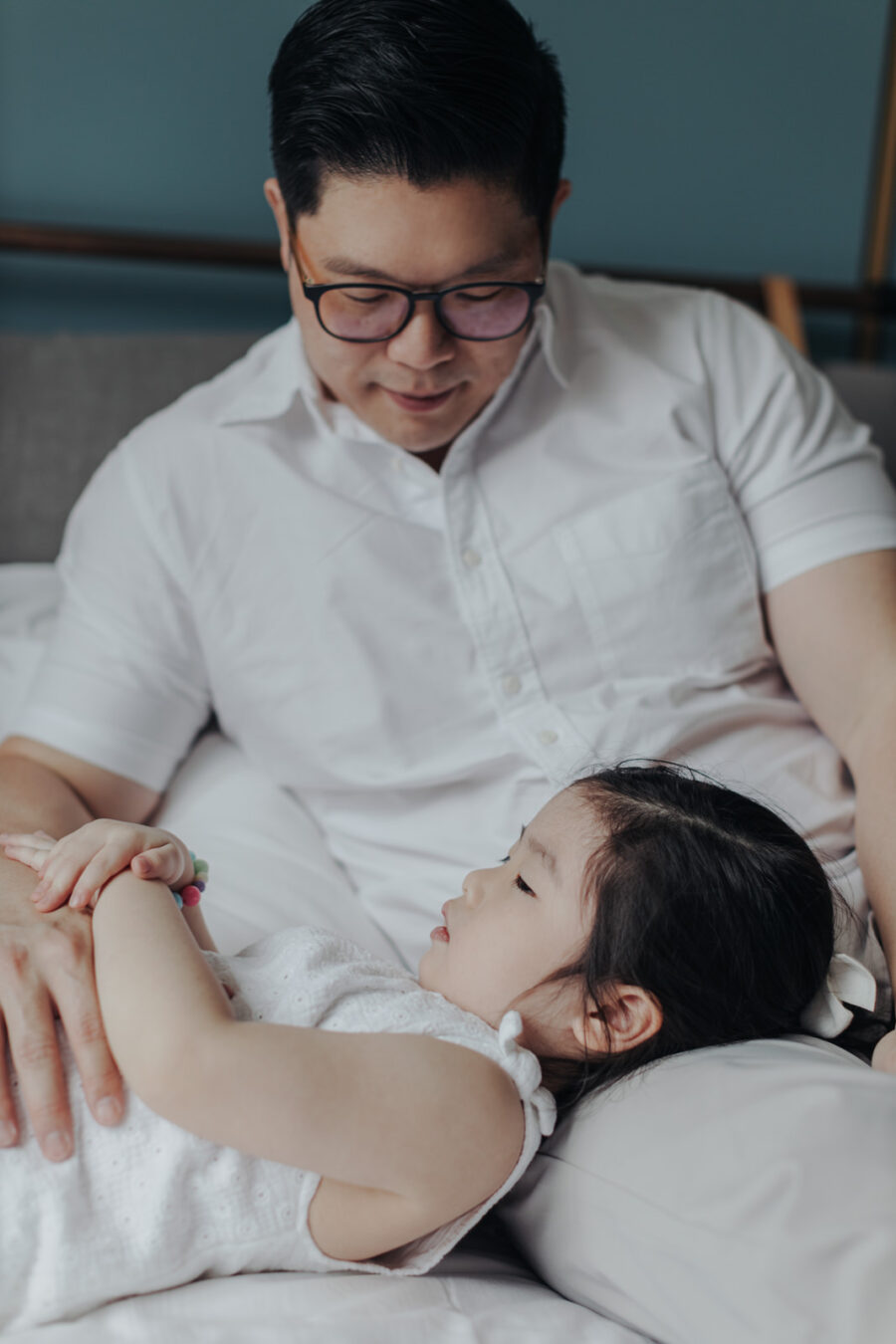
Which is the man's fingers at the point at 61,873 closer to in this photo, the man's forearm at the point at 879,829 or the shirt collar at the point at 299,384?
the shirt collar at the point at 299,384

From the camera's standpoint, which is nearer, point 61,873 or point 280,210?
point 61,873

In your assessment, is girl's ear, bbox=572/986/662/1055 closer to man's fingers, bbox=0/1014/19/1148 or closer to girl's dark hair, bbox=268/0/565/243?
man's fingers, bbox=0/1014/19/1148

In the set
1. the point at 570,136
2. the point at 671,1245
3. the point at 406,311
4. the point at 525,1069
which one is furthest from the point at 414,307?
the point at 671,1245

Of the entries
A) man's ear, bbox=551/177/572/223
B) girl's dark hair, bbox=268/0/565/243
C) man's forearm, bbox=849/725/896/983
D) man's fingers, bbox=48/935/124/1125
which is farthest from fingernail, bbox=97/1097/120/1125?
man's ear, bbox=551/177/572/223

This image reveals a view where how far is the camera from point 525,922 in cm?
78

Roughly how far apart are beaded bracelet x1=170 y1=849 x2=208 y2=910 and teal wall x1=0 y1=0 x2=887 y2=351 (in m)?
0.69

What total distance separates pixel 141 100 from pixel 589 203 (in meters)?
0.66

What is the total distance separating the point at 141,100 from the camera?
122 cm

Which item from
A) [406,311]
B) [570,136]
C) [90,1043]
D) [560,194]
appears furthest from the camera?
[570,136]

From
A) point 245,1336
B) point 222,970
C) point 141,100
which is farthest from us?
point 141,100

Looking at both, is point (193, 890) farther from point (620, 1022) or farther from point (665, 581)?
point (665, 581)

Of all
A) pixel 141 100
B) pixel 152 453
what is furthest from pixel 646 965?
pixel 141 100

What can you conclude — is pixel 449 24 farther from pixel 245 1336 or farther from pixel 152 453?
pixel 245 1336

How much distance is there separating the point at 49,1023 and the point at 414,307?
1.95ft
